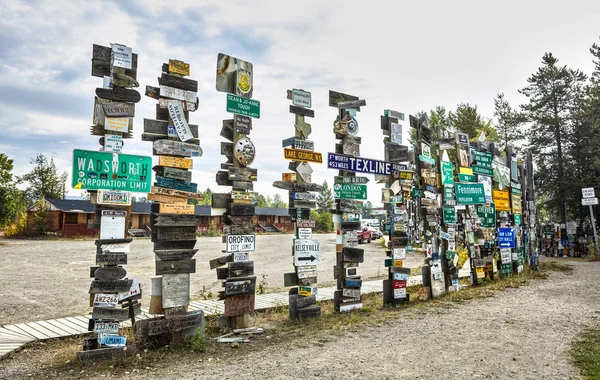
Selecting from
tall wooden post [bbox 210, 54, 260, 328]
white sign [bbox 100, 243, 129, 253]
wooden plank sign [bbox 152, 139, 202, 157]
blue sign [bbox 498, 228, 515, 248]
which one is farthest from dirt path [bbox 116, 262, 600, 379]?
blue sign [bbox 498, 228, 515, 248]

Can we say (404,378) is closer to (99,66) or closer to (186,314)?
(186,314)

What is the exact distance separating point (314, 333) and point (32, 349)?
4064mm

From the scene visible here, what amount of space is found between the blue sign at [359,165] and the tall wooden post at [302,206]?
1.18ft

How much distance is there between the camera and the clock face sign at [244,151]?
716cm

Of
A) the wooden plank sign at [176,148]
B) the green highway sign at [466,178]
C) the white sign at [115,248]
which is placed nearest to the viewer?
the white sign at [115,248]

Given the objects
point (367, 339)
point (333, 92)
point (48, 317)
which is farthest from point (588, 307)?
point (48, 317)

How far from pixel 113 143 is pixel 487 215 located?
10707 mm

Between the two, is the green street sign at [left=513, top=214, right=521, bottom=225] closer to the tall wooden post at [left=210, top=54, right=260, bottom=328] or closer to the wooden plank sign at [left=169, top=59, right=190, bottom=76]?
the tall wooden post at [left=210, top=54, right=260, bottom=328]

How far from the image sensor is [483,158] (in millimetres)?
12664

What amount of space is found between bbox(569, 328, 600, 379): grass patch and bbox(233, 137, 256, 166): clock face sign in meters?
5.42

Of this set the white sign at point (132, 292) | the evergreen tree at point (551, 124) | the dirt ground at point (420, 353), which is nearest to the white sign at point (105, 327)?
the white sign at point (132, 292)

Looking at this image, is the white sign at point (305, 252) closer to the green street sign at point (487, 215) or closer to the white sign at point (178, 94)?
the white sign at point (178, 94)

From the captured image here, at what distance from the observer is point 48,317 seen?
25.8 ft

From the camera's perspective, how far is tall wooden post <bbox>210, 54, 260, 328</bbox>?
22.5 feet
